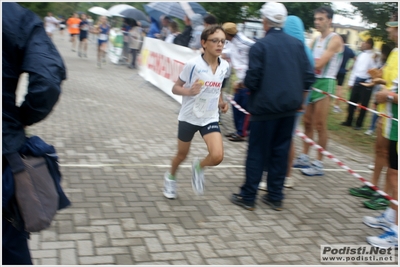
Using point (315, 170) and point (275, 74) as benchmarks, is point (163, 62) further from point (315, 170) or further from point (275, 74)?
point (275, 74)

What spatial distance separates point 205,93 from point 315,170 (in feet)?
7.57

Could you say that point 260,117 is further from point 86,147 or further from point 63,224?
point 86,147

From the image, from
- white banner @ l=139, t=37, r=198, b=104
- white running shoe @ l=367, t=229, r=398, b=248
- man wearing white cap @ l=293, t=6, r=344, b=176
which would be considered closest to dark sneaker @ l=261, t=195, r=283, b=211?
white running shoe @ l=367, t=229, r=398, b=248

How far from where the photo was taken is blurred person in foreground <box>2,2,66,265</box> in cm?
217

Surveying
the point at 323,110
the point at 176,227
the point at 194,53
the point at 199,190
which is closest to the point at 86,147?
the point at 199,190

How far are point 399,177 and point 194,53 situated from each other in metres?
6.11

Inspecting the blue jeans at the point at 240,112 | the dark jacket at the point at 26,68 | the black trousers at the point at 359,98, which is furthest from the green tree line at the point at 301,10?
the dark jacket at the point at 26,68

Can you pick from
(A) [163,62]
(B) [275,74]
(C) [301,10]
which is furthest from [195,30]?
(C) [301,10]

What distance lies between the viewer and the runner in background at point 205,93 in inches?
170

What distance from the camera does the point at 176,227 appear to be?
4.08 meters

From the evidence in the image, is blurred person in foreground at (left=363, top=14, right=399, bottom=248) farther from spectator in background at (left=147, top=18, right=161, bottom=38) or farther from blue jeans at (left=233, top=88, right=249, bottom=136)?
spectator in background at (left=147, top=18, right=161, bottom=38)

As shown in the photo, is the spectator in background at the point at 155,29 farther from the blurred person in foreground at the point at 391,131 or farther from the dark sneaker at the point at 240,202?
the blurred person in foreground at the point at 391,131

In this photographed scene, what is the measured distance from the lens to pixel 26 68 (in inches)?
85.4

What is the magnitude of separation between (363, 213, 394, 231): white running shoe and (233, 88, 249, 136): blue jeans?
3303mm
